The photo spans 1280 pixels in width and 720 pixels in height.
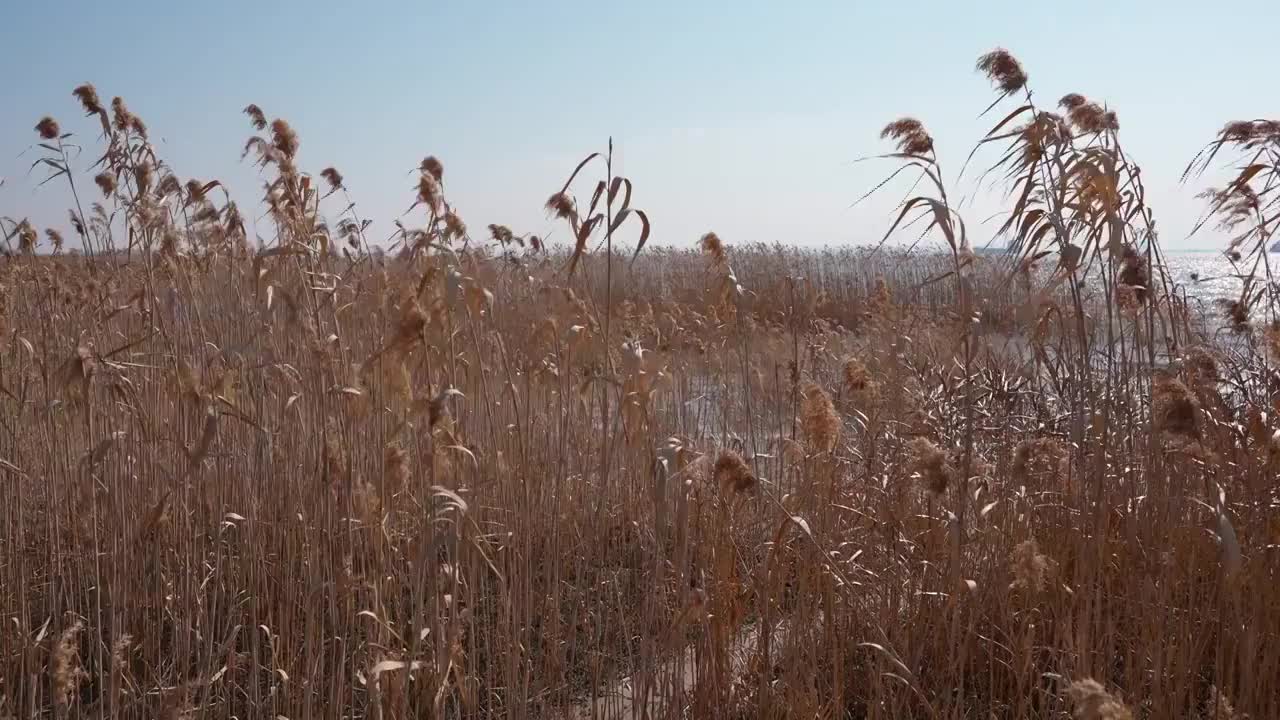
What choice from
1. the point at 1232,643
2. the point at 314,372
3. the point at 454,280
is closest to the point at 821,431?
the point at 454,280

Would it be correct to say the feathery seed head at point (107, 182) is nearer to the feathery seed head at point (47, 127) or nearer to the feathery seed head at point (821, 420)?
the feathery seed head at point (47, 127)

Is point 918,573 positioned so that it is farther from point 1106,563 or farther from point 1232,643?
point 1232,643

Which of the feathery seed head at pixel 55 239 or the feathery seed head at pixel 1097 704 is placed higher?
the feathery seed head at pixel 55 239

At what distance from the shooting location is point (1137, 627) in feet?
6.10

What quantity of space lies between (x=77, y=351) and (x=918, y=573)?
1906mm

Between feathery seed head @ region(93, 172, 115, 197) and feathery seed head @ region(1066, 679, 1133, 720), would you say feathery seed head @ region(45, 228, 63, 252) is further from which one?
feathery seed head @ region(1066, 679, 1133, 720)

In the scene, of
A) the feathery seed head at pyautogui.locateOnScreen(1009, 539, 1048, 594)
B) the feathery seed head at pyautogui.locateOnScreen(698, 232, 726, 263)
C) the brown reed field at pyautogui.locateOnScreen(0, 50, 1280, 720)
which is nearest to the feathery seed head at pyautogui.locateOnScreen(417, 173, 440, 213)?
the brown reed field at pyautogui.locateOnScreen(0, 50, 1280, 720)

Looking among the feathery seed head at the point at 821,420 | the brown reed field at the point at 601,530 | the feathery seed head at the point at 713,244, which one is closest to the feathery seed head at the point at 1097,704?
the brown reed field at the point at 601,530

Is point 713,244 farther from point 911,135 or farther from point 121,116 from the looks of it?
point 121,116

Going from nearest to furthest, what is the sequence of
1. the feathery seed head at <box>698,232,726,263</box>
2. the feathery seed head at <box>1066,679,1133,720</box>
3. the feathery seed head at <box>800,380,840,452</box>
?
the feathery seed head at <box>1066,679,1133,720</box> → the feathery seed head at <box>800,380,840,452</box> → the feathery seed head at <box>698,232,726,263</box>

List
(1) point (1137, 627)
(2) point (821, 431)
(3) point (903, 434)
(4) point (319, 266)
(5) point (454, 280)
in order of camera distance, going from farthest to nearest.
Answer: (3) point (903, 434) → (4) point (319, 266) → (1) point (1137, 627) → (2) point (821, 431) → (5) point (454, 280)

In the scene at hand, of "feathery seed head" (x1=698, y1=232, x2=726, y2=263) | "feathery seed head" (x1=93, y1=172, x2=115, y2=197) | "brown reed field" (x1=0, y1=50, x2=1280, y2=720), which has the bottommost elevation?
"brown reed field" (x1=0, y1=50, x2=1280, y2=720)

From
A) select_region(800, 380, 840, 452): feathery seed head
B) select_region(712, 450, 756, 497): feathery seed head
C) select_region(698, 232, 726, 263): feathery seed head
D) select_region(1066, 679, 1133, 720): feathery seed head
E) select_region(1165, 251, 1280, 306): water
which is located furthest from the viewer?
select_region(1165, 251, 1280, 306): water

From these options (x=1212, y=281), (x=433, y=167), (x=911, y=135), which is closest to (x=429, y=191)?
(x=433, y=167)
